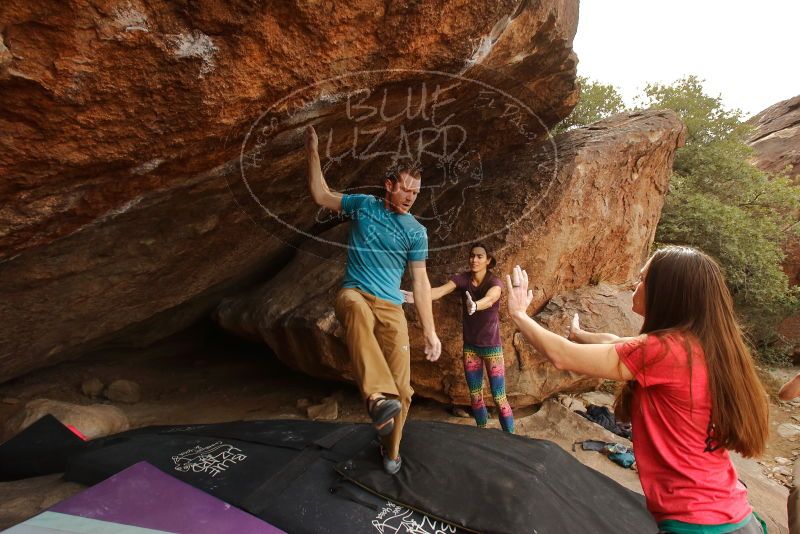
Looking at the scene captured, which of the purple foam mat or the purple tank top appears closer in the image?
the purple foam mat

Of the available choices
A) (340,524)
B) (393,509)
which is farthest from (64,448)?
(393,509)

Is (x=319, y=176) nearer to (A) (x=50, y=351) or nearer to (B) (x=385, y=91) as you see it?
(B) (x=385, y=91)

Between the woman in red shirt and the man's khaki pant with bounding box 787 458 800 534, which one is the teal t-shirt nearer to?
the woman in red shirt

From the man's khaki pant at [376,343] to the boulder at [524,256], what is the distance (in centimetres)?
174

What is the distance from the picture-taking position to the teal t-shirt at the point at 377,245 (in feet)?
9.16

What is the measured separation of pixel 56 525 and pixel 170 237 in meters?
2.27

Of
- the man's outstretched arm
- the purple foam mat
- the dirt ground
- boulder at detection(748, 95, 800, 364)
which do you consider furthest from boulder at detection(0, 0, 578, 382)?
boulder at detection(748, 95, 800, 364)

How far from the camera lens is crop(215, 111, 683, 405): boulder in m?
4.61

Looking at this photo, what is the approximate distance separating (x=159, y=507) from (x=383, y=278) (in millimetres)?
1910

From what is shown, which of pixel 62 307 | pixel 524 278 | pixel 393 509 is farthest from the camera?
pixel 62 307

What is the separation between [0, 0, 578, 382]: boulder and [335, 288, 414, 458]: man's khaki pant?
128 centimetres

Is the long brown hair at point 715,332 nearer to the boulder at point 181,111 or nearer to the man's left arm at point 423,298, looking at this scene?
the man's left arm at point 423,298

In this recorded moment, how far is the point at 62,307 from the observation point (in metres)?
4.10

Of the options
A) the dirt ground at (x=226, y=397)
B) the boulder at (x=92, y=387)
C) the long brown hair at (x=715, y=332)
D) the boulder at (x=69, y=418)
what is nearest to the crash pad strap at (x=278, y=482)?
the dirt ground at (x=226, y=397)
